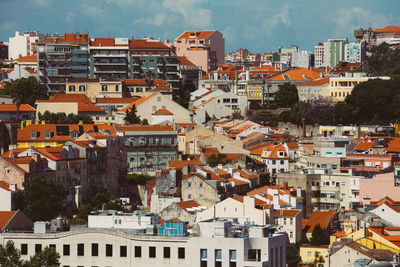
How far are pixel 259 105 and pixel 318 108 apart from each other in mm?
13245

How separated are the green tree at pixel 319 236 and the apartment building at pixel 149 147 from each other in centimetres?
2312

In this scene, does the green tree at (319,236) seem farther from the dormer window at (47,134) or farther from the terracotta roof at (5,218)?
the dormer window at (47,134)

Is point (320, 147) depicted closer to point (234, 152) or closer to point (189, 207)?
point (234, 152)

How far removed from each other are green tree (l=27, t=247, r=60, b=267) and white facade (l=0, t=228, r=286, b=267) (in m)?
2.41

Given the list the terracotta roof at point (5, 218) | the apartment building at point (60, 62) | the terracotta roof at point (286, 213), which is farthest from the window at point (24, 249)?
the apartment building at point (60, 62)

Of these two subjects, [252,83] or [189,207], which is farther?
[252,83]

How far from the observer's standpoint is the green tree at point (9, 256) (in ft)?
145

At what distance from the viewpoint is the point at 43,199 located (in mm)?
67312

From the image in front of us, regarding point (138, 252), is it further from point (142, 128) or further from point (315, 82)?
point (315, 82)

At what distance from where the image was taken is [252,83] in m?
129

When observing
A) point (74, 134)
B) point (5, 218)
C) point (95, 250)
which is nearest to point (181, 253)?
point (95, 250)

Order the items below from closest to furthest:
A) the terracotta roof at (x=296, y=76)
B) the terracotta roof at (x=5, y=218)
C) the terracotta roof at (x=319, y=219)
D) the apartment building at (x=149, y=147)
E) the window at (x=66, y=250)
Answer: the window at (x=66, y=250)
the terracotta roof at (x=5, y=218)
the terracotta roof at (x=319, y=219)
the apartment building at (x=149, y=147)
the terracotta roof at (x=296, y=76)

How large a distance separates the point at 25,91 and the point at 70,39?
52.4 ft

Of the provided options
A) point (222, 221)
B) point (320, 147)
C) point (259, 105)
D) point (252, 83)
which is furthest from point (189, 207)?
point (252, 83)
